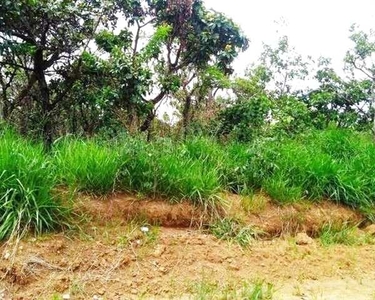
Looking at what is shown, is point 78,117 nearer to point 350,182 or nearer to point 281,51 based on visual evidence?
point 350,182

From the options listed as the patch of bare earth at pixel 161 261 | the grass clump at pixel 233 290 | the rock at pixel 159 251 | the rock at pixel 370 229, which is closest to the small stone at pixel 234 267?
the patch of bare earth at pixel 161 261

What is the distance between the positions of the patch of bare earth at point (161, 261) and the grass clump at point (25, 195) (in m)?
0.13

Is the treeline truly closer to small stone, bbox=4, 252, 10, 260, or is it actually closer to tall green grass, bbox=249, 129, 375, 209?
tall green grass, bbox=249, 129, 375, 209

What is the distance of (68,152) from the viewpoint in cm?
405

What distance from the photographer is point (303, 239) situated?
14.0ft

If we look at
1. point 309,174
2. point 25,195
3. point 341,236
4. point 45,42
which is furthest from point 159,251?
point 45,42

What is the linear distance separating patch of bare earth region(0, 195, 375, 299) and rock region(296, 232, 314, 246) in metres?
0.04

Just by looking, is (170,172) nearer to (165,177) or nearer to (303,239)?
(165,177)

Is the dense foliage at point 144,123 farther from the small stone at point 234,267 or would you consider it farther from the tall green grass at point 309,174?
the small stone at point 234,267

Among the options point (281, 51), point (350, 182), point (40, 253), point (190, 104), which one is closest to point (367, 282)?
point (350, 182)

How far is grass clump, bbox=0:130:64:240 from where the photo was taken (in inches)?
128

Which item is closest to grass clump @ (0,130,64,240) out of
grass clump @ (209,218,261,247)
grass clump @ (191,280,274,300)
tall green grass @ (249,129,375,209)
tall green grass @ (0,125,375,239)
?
tall green grass @ (0,125,375,239)

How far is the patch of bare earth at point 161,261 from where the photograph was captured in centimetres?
307

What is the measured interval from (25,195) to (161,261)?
1.19 m
